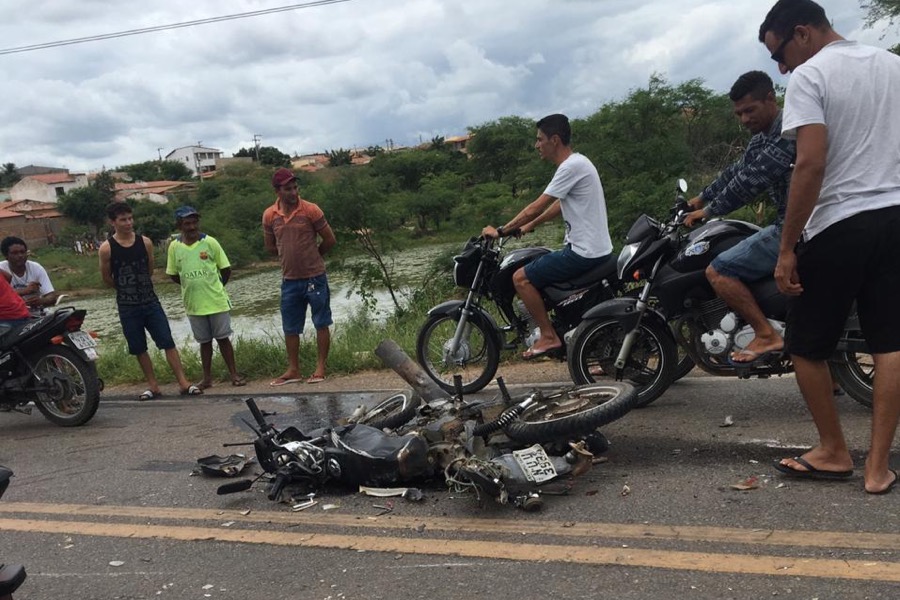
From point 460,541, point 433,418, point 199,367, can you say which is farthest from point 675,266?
point 199,367

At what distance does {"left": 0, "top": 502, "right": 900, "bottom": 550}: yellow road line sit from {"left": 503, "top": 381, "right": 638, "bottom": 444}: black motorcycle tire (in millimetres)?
626

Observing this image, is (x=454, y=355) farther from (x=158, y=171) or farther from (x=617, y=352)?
(x=158, y=171)

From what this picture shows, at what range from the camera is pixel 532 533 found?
3.29 meters

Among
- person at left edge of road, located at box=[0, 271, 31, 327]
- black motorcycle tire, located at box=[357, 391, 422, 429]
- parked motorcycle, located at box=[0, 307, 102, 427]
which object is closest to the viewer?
black motorcycle tire, located at box=[357, 391, 422, 429]

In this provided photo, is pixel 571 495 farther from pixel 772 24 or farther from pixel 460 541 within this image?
pixel 772 24

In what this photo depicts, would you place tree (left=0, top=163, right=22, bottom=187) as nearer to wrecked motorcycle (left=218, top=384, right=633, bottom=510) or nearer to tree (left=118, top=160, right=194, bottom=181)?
tree (left=118, top=160, right=194, bottom=181)

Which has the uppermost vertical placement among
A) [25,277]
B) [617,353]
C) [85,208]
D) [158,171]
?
[158,171]

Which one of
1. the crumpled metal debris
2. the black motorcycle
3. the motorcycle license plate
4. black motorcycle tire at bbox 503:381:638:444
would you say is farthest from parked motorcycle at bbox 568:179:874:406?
the crumpled metal debris

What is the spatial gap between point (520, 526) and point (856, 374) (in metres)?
2.25

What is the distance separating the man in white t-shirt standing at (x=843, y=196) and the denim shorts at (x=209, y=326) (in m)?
5.55

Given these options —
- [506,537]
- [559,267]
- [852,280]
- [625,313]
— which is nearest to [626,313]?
[625,313]

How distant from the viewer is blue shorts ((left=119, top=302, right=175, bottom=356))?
734 cm

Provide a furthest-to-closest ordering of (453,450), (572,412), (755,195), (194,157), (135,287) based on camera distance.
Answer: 1. (194,157)
2. (135,287)
3. (755,195)
4. (572,412)
5. (453,450)

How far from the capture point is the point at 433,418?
443 centimetres
